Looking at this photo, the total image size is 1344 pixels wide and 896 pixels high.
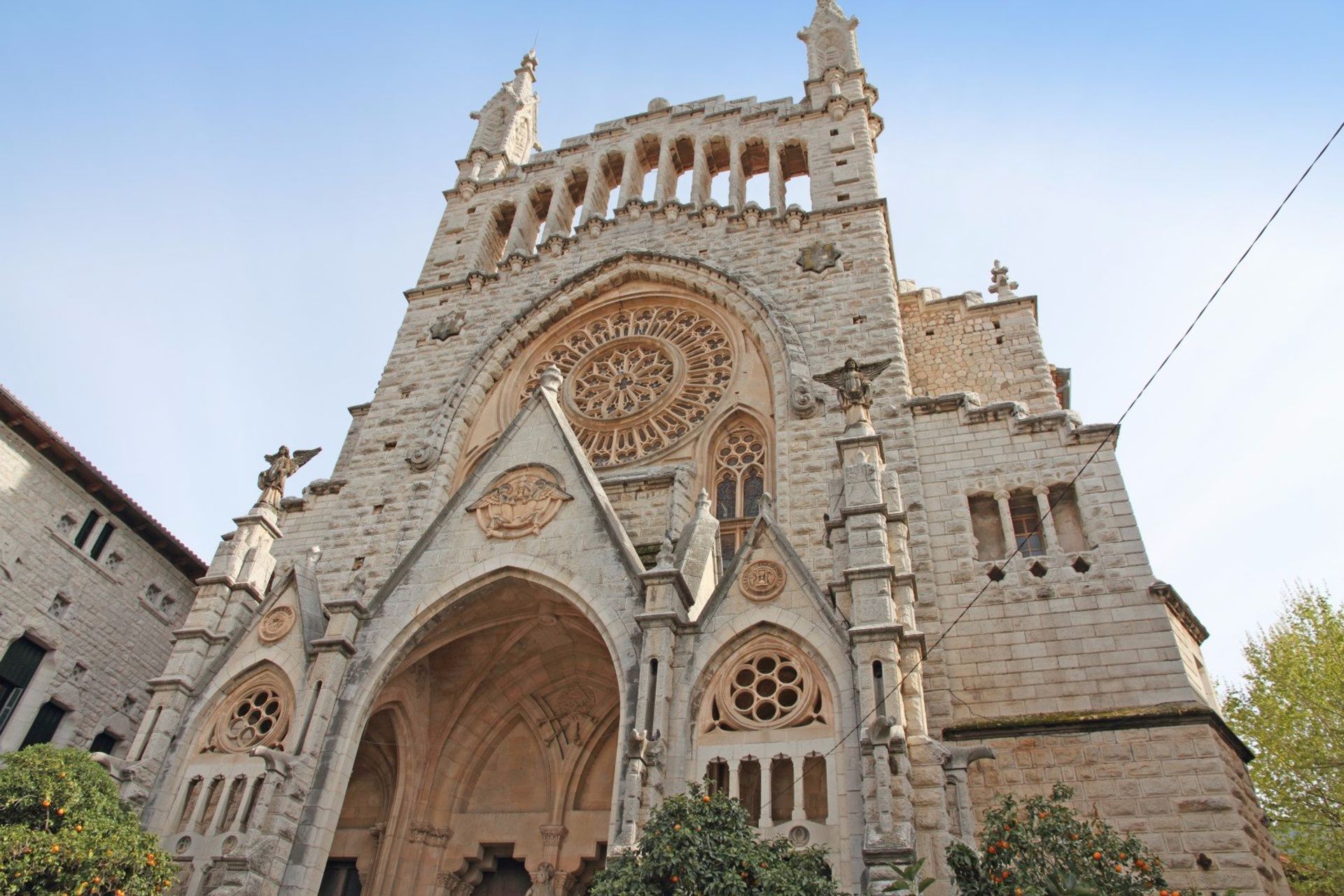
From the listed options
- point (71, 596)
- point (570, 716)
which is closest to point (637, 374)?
point (570, 716)

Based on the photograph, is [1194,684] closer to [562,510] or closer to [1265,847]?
[1265,847]

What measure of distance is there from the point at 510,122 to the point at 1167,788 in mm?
23930

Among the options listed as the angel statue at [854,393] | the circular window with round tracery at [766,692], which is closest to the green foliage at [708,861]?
the circular window with round tracery at [766,692]

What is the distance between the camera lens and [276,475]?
15219 mm

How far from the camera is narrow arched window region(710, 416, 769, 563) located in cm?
1518

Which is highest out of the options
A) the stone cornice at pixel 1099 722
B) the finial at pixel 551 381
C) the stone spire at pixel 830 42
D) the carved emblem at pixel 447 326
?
the stone spire at pixel 830 42

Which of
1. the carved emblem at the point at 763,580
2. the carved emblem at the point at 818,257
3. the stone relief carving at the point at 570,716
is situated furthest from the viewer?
the carved emblem at the point at 818,257

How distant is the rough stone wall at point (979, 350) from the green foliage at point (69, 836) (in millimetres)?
13873

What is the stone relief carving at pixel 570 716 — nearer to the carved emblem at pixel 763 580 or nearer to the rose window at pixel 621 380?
the carved emblem at pixel 763 580

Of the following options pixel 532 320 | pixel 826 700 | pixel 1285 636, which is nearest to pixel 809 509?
pixel 826 700

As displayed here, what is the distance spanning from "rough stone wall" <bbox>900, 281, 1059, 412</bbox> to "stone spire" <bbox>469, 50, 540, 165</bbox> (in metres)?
13.6

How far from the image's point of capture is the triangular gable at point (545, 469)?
39.6ft

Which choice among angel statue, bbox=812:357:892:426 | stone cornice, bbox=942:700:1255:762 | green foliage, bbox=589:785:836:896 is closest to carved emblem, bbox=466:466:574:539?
angel statue, bbox=812:357:892:426

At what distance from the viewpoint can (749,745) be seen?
9.73 metres
